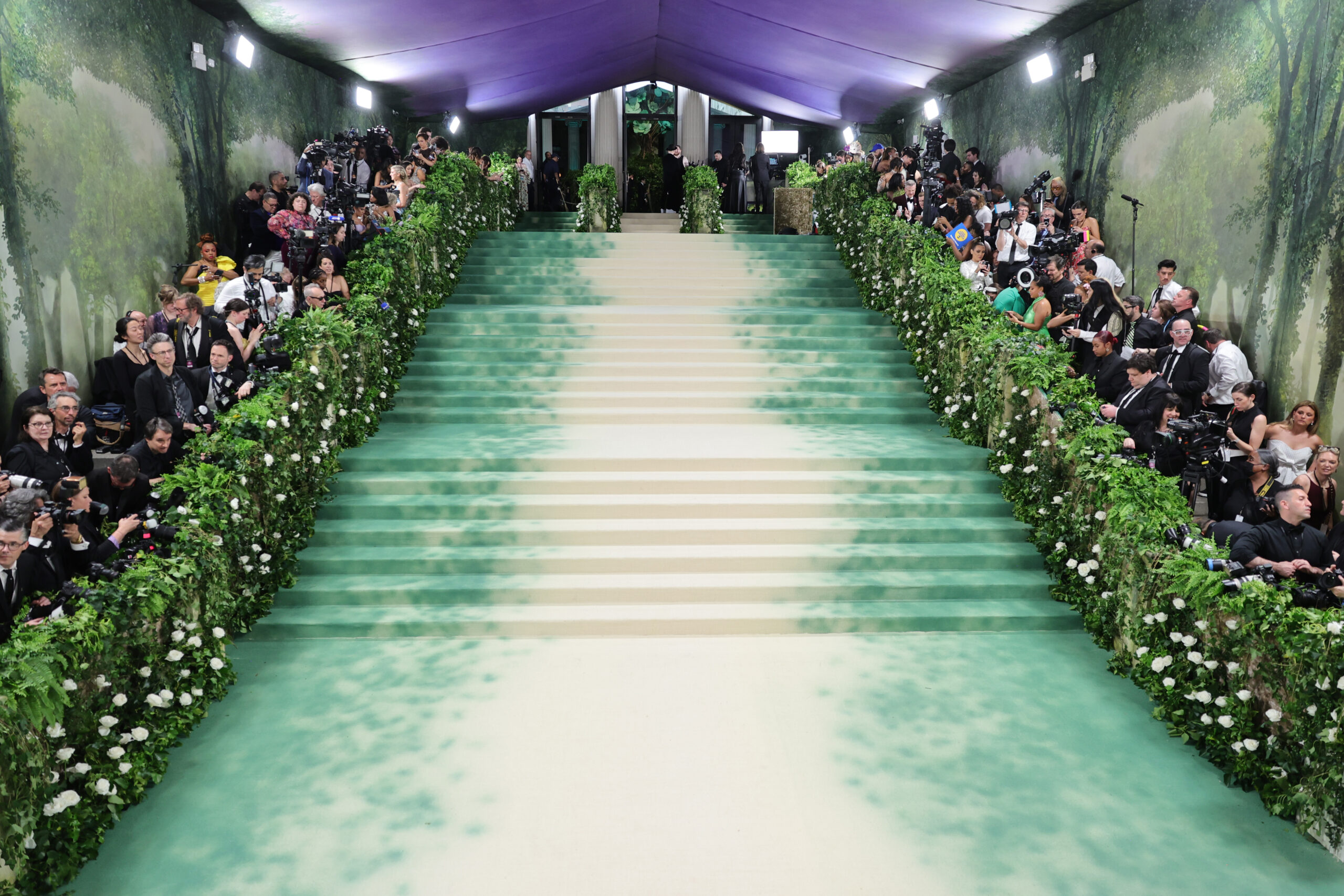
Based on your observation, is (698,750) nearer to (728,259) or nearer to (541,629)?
(541,629)

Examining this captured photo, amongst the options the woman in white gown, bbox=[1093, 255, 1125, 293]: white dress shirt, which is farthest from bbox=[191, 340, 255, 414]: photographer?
bbox=[1093, 255, 1125, 293]: white dress shirt

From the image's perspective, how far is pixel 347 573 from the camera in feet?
22.0

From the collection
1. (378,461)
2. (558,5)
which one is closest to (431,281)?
(378,461)

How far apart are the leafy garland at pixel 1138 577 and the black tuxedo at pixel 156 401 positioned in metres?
6.48

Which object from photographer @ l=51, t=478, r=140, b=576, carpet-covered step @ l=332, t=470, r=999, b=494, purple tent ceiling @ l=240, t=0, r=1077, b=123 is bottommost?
carpet-covered step @ l=332, t=470, r=999, b=494

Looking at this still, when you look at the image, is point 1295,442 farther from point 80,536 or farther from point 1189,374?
point 80,536

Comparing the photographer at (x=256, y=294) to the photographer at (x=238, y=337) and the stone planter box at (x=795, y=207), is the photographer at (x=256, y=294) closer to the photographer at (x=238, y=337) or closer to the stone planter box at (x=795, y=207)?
the photographer at (x=238, y=337)

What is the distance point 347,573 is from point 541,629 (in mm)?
1658

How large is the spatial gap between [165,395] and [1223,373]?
833cm

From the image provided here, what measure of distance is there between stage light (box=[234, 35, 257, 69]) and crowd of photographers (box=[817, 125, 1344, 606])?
8897 millimetres

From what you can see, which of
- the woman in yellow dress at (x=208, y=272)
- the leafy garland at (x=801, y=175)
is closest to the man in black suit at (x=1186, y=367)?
the woman in yellow dress at (x=208, y=272)

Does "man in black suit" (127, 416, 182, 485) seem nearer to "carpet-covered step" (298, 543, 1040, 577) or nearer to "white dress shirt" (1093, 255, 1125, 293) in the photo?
"carpet-covered step" (298, 543, 1040, 577)

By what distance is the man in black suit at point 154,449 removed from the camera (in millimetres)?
6109

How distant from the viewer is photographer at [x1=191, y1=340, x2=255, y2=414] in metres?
6.90
